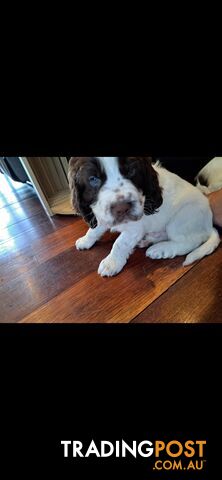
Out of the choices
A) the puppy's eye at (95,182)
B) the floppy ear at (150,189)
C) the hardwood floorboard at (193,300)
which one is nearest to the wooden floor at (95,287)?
the hardwood floorboard at (193,300)

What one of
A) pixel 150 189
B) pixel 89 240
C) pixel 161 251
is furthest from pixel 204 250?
pixel 89 240

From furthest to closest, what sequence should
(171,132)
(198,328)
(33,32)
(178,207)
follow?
(178,207) < (198,328) < (171,132) < (33,32)

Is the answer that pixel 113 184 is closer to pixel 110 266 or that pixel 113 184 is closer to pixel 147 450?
pixel 110 266

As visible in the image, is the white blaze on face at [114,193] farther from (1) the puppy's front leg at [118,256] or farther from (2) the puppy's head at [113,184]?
(1) the puppy's front leg at [118,256]

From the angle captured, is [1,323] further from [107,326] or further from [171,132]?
[171,132]

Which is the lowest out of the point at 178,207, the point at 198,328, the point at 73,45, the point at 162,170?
the point at 198,328

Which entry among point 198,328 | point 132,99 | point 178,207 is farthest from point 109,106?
point 178,207

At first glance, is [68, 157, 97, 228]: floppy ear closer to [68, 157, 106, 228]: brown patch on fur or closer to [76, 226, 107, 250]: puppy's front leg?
[68, 157, 106, 228]: brown patch on fur
